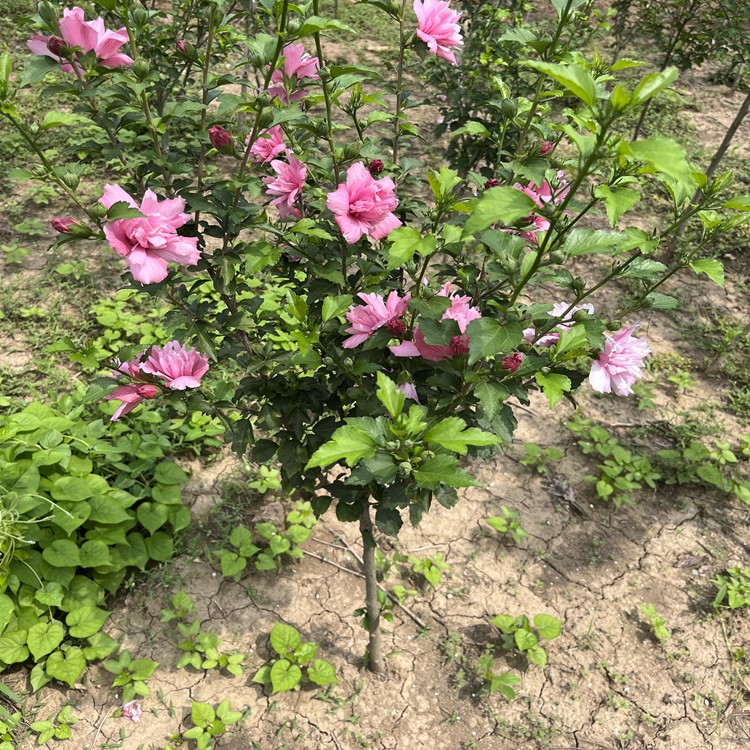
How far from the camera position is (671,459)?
3.10 metres

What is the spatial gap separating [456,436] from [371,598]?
1323 millimetres

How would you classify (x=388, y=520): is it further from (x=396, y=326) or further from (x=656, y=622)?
(x=656, y=622)

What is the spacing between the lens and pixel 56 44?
115cm

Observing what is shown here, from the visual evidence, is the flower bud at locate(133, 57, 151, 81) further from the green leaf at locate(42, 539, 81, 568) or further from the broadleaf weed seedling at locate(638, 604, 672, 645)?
the broadleaf weed seedling at locate(638, 604, 672, 645)

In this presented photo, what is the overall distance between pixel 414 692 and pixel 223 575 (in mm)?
915

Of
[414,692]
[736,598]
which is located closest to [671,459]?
[736,598]

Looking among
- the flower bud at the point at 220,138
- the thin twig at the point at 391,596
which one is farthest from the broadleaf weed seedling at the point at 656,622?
the flower bud at the point at 220,138

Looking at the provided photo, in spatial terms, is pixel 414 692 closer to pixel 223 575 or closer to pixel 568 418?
pixel 223 575

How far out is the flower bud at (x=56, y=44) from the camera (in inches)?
45.5

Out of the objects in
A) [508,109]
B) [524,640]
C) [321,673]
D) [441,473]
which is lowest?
[321,673]

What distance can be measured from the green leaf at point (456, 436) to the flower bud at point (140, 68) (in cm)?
96

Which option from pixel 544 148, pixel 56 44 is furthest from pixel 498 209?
pixel 56 44

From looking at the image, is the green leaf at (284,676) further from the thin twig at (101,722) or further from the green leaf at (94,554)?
the green leaf at (94,554)

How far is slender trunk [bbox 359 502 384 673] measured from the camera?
1.87 metres
